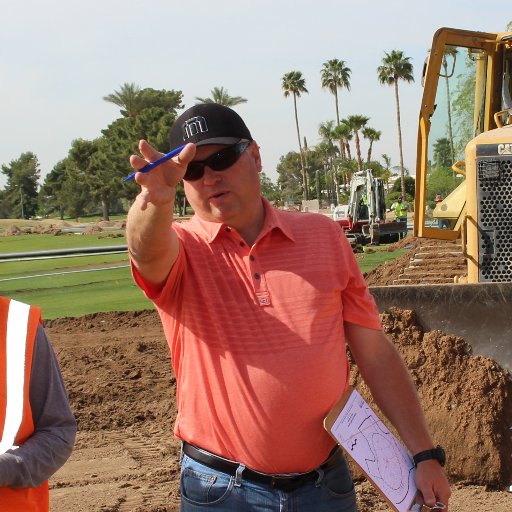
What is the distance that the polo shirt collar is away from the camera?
A: 9.82 feet

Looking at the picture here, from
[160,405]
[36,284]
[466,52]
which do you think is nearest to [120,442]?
[160,405]

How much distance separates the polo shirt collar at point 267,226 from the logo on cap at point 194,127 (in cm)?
29

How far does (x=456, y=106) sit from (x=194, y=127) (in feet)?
21.3

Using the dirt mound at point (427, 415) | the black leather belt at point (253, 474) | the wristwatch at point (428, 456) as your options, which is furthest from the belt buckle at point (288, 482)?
the dirt mound at point (427, 415)

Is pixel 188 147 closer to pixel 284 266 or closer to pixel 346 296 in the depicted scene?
pixel 284 266

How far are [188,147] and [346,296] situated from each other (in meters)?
0.84

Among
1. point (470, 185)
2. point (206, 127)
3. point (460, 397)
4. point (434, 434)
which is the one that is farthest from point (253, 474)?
point (470, 185)

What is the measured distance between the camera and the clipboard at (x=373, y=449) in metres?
2.87

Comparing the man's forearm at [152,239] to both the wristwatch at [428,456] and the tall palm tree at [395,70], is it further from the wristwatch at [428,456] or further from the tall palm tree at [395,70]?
the tall palm tree at [395,70]

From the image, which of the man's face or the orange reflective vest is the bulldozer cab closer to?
the man's face

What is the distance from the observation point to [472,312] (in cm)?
673

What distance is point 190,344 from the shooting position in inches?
117

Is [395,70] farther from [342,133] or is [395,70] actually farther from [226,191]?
[226,191]

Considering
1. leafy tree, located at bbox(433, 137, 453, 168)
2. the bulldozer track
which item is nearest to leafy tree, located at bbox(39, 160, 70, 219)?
the bulldozer track
